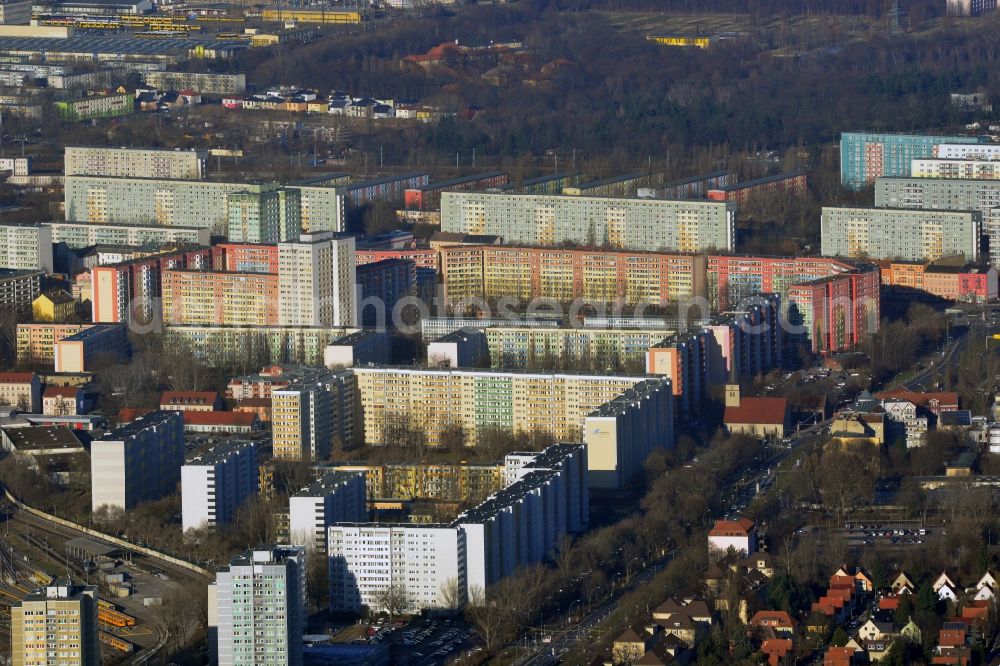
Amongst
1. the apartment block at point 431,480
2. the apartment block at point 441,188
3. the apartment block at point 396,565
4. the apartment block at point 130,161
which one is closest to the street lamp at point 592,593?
the apartment block at point 396,565

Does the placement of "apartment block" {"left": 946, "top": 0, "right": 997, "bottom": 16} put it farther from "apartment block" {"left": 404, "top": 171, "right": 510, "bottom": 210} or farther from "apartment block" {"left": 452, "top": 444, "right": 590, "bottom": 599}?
"apartment block" {"left": 452, "top": 444, "right": 590, "bottom": 599}

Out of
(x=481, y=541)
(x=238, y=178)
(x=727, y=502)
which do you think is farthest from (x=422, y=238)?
(x=481, y=541)

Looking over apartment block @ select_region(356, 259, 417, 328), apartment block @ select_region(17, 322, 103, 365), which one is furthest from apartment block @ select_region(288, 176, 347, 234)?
apartment block @ select_region(17, 322, 103, 365)

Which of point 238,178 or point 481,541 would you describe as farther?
point 238,178

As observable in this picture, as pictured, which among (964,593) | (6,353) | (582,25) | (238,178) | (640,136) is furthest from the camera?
(582,25)

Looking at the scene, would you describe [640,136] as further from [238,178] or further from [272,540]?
[272,540]

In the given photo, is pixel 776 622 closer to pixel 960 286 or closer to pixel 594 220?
pixel 960 286

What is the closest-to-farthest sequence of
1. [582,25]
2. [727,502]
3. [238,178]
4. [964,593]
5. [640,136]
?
[964,593] → [727,502] → [238,178] → [640,136] → [582,25]

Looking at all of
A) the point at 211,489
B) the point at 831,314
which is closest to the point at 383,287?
the point at 831,314
